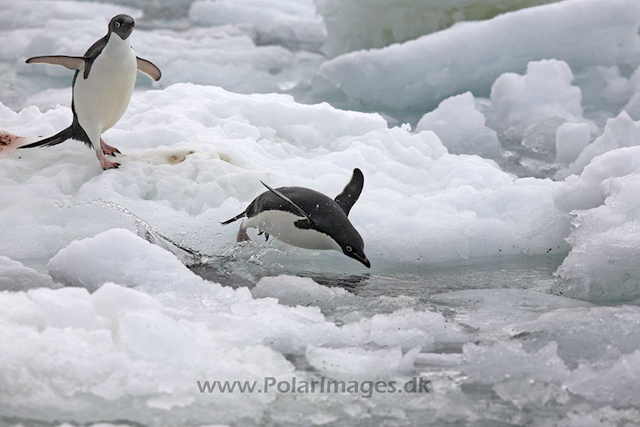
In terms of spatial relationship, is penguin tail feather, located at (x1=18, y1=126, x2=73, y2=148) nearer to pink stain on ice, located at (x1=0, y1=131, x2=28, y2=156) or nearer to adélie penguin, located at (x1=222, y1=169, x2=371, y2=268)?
pink stain on ice, located at (x1=0, y1=131, x2=28, y2=156)

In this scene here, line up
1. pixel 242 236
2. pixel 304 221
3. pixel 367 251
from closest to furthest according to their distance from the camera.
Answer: pixel 304 221, pixel 242 236, pixel 367 251

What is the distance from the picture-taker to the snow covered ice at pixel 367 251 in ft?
7.19

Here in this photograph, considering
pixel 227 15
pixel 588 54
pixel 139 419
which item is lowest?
pixel 139 419

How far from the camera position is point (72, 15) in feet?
37.6

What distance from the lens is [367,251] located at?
368cm

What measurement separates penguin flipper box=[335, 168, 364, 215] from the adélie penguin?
18 mm

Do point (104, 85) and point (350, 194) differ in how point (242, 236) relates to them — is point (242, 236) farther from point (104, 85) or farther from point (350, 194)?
point (104, 85)

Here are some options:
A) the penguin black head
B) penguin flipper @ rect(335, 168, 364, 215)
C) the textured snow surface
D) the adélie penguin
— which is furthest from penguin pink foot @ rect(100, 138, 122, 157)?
the textured snow surface

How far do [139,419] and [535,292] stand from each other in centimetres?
167

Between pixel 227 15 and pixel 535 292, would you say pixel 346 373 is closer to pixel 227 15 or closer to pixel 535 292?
pixel 535 292

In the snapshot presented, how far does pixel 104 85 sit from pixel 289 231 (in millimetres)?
1397

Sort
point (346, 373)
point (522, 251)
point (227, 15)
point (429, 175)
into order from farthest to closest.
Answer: point (227, 15), point (429, 175), point (522, 251), point (346, 373)

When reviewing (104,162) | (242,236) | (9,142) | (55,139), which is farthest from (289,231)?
(9,142)

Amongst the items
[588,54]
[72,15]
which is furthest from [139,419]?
[72,15]
